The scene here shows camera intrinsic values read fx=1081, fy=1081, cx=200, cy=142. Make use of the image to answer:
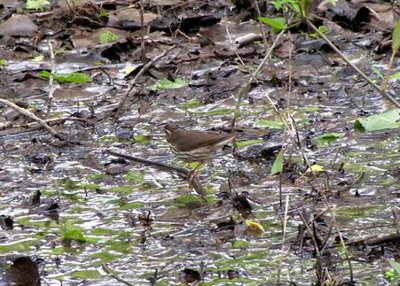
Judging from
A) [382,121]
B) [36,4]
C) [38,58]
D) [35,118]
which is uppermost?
[382,121]

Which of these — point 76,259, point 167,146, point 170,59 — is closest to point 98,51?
point 170,59

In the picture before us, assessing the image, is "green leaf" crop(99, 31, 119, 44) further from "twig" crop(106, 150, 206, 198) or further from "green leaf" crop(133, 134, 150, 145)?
"twig" crop(106, 150, 206, 198)

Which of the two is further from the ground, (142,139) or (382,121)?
(382,121)

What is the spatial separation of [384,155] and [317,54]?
2844mm

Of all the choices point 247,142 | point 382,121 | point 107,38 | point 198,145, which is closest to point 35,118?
point 198,145

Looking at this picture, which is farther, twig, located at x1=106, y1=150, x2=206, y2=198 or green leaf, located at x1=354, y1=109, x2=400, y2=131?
green leaf, located at x1=354, y1=109, x2=400, y2=131

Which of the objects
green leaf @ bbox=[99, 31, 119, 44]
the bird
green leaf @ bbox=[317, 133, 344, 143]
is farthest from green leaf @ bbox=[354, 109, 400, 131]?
green leaf @ bbox=[99, 31, 119, 44]

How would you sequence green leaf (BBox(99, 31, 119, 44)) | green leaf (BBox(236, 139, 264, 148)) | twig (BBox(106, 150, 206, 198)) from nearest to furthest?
twig (BBox(106, 150, 206, 198)), green leaf (BBox(236, 139, 264, 148)), green leaf (BBox(99, 31, 119, 44))

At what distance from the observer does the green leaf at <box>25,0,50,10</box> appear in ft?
36.5

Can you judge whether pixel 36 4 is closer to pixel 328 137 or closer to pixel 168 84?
pixel 168 84

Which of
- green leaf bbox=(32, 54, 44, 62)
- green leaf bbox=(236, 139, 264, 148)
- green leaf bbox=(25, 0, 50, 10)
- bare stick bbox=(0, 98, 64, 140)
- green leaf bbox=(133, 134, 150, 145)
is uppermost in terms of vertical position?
green leaf bbox=(236, 139, 264, 148)

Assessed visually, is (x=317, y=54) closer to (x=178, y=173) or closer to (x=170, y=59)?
(x=170, y=59)

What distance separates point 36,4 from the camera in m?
11.2

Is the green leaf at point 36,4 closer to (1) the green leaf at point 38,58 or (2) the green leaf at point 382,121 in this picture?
(1) the green leaf at point 38,58
